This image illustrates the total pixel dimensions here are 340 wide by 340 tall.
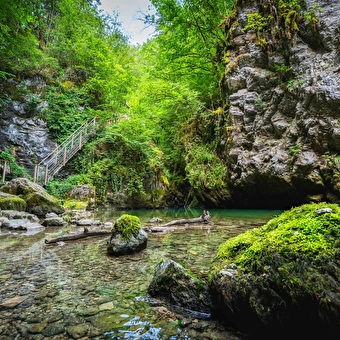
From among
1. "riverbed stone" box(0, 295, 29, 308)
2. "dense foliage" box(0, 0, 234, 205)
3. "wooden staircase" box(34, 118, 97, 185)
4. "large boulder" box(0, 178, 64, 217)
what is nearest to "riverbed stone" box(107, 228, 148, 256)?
"riverbed stone" box(0, 295, 29, 308)

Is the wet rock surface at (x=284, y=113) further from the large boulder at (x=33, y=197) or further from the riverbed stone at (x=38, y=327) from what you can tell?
the riverbed stone at (x=38, y=327)

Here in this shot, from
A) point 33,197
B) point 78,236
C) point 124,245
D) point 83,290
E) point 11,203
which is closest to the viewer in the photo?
point 83,290

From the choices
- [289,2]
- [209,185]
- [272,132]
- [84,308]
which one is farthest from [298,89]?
[84,308]

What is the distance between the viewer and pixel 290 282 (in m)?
1.49

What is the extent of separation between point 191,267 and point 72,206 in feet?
32.0

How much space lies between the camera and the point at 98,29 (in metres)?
23.2

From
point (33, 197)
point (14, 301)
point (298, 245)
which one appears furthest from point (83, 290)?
point (33, 197)

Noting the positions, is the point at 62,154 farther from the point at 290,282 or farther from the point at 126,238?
the point at 290,282

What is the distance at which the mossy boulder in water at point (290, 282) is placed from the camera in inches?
54.1

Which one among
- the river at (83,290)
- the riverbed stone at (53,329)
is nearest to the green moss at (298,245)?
the river at (83,290)

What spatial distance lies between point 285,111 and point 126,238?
831cm

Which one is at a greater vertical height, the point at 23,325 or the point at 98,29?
the point at 98,29

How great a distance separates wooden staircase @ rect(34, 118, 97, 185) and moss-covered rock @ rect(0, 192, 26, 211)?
172 inches

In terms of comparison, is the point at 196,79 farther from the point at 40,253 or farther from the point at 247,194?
the point at 40,253
